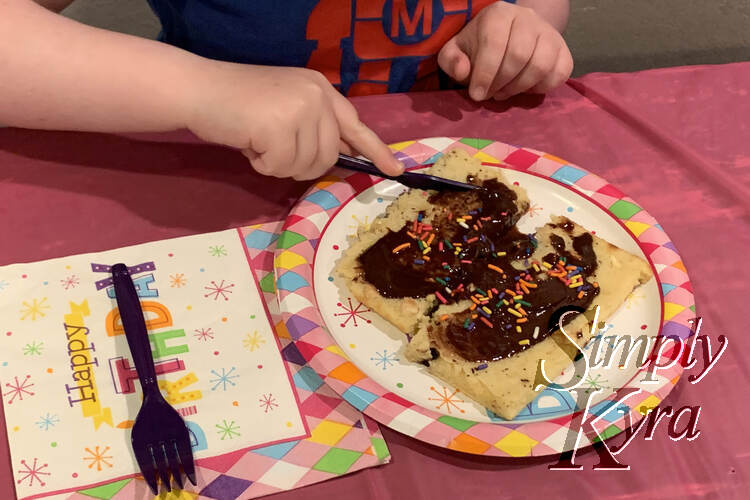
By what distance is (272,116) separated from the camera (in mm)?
713

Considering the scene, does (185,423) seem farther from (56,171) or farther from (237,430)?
(56,171)

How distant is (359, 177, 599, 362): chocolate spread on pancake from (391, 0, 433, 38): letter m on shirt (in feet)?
1.13

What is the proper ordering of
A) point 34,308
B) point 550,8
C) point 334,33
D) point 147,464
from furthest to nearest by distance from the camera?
point 550,8, point 334,33, point 34,308, point 147,464

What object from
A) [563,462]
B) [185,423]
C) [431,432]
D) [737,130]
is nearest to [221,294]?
[185,423]

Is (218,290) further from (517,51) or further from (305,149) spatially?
(517,51)

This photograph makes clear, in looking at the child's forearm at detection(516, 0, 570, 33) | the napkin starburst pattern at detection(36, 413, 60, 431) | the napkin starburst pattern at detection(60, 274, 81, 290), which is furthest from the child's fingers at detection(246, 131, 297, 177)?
the child's forearm at detection(516, 0, 570, 33)

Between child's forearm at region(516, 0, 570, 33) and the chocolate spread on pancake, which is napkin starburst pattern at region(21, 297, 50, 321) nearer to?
the chocolate spread on pancake

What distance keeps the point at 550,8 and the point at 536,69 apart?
259 mm

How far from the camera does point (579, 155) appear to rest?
92cm

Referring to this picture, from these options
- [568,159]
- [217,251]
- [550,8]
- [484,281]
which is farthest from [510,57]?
[217,251]

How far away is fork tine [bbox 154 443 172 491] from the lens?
55 cm

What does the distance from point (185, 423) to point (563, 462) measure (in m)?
0.33

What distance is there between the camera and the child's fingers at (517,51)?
935mm

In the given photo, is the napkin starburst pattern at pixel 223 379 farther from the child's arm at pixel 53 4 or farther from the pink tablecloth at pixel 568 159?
the child's arm at pixel 53 4
